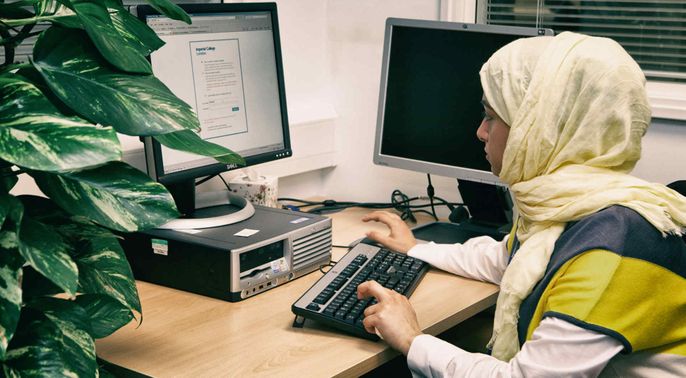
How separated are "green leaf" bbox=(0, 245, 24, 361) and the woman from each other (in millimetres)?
698

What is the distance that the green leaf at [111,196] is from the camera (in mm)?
1111

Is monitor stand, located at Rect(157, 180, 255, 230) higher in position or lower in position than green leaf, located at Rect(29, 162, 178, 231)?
lower

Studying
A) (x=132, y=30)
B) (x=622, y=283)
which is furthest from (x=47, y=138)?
(x=622, y=283)

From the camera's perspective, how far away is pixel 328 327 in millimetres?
1613

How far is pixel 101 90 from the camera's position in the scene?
117cm

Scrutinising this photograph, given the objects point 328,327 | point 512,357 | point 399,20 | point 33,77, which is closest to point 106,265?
point 33,77

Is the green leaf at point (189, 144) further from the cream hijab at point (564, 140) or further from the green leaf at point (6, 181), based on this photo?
the cream hijab at point (564, 140)

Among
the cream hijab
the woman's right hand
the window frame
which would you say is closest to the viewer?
the cream hijab

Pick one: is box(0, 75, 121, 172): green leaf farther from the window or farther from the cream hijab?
the window

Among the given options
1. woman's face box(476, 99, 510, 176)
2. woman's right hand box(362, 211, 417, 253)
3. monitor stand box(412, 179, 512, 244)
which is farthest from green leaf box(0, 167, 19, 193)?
monitor stand box(412, 179, 512, 244)

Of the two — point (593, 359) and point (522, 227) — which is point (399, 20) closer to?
point (522, 227)

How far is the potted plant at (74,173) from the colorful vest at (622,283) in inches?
23.6

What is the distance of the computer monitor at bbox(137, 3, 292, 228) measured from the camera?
1.87m

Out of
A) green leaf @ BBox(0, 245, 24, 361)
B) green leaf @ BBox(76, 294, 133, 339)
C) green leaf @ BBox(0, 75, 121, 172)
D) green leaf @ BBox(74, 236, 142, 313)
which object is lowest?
green leaf @ BBox(76, 294, 133, 339)
